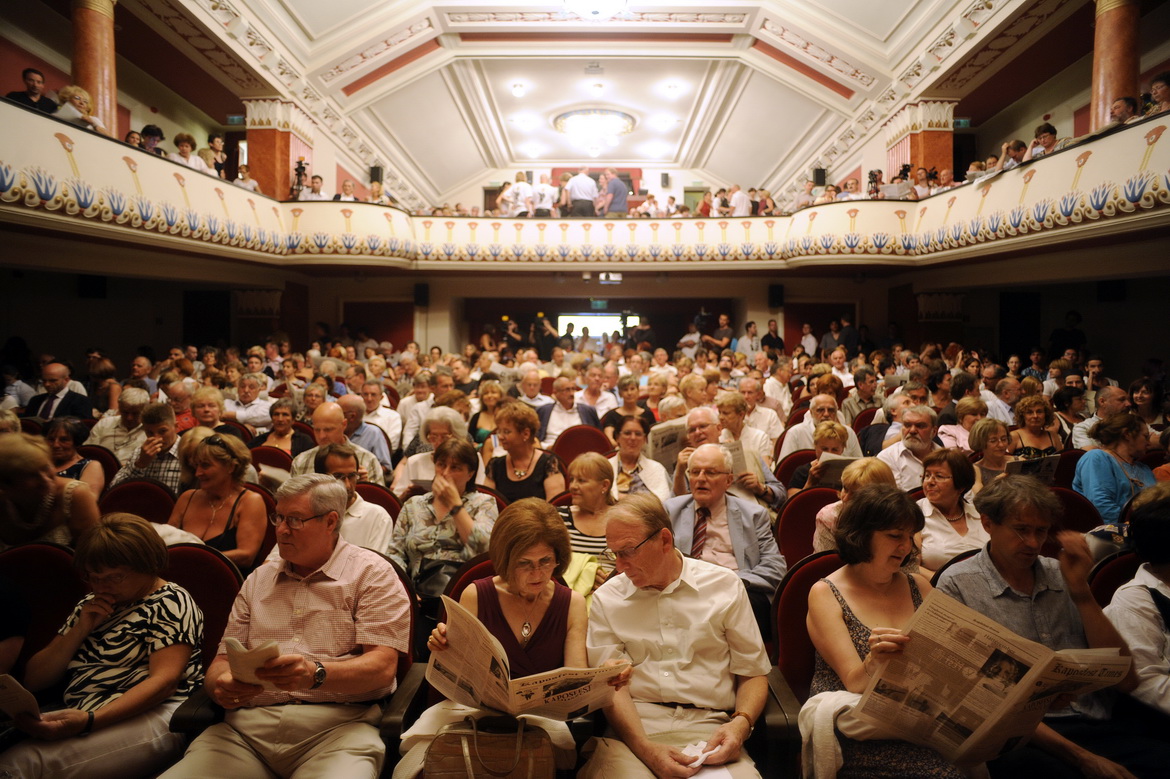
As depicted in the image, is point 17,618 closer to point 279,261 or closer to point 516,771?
point 516,771

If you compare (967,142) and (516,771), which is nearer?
(516,771)

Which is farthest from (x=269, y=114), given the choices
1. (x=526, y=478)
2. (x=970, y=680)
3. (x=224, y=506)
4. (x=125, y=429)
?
(x=970, y=680)

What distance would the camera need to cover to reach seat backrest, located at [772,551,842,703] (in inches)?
91.7

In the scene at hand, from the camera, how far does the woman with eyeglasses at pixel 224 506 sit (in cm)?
298

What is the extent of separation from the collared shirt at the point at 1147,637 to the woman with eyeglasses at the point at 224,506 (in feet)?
10.1

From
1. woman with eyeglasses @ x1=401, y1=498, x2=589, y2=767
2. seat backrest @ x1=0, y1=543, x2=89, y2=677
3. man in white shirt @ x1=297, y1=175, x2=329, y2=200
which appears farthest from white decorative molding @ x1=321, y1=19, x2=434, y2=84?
woman with eyeglasses @ x1=401, y1=498, x2=589, y2=767

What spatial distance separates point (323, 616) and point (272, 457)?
8.05 feet

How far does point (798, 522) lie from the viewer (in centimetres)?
336

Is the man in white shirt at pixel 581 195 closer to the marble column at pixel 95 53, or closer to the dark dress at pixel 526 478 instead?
the marble column at pixel 95 53

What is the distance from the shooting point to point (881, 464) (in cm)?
281

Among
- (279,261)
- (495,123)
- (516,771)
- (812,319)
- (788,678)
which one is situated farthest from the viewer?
(495,123)

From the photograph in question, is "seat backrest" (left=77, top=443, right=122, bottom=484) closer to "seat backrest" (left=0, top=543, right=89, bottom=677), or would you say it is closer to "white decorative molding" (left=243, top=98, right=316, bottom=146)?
"seat backrest" (left=0, top=543, right=89, bottom=677)

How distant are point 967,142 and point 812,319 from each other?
4352 millimetres

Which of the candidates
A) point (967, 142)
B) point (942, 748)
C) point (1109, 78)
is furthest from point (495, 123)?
point (942, 748)
